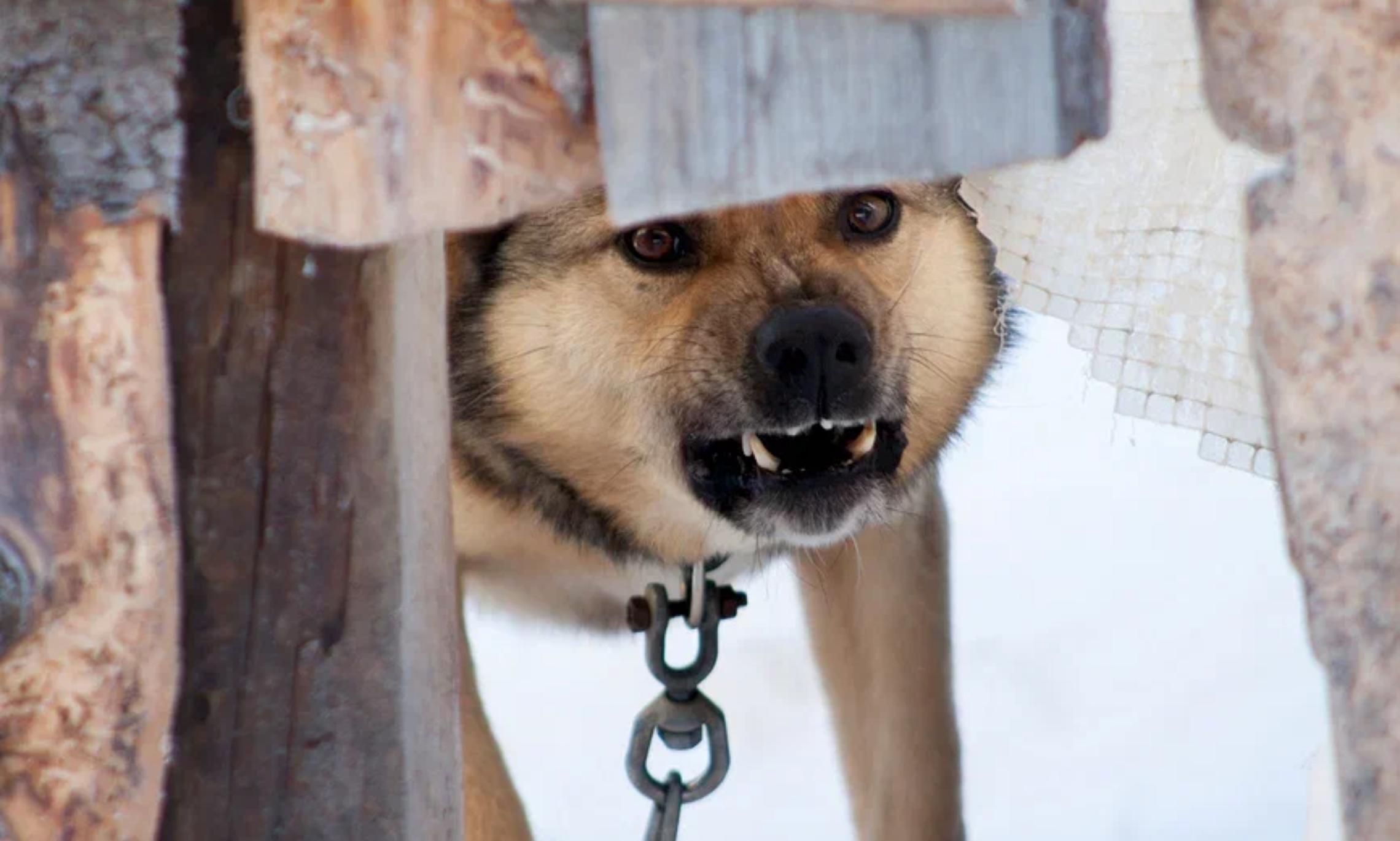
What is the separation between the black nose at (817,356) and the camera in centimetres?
242

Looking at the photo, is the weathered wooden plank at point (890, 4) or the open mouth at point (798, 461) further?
the open mouth at point (798, 461)

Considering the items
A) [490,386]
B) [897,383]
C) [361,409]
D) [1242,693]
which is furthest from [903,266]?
[1242,693]

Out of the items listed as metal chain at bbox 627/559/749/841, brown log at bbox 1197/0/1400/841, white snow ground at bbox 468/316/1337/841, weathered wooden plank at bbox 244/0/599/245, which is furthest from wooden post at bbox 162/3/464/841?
white snow ground at bbox 468/316/1337/841

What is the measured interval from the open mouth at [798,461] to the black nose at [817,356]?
168 mm

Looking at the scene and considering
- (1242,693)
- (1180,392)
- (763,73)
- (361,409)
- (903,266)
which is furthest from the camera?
(1242,693)

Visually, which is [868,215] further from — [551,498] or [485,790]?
[485,790]

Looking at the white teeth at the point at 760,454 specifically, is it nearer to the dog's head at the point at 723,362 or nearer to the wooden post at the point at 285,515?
the dog's head at the point at 723,362

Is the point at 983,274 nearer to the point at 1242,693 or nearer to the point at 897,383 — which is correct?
the point at 897,383

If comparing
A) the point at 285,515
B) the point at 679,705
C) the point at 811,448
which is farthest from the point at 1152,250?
the point at 285,515

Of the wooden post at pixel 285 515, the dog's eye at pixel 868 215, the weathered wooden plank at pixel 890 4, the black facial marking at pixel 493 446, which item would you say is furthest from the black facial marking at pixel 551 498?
the weathered wooden plank at pixel 890 4

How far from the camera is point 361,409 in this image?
1.50 m

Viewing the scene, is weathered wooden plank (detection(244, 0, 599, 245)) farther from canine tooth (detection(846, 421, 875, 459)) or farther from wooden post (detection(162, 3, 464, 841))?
canine tooth (detection(846, 421, 875, 459))

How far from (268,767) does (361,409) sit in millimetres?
314

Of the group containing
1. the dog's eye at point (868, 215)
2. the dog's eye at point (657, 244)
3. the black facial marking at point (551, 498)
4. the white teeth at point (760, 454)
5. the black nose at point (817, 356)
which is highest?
the dog's eye at point (868, 215)
